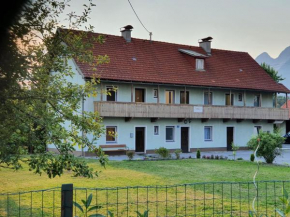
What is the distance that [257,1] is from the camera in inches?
410

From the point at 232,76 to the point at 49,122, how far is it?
1352 inches

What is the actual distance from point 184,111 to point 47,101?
93.8 ft

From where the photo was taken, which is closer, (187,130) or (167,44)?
(187,130)

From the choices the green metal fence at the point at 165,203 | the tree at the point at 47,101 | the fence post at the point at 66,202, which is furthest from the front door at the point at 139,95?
the fence post at the point at 66,202

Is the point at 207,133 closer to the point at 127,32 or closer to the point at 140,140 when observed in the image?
the point at 140,140

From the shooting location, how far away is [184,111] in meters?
34.0

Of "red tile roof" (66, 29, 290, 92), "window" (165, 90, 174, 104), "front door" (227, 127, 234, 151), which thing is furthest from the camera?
"front door" (227, 127, 234, 151)

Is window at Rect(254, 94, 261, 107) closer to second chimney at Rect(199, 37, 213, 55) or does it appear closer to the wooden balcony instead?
the wooden balcony

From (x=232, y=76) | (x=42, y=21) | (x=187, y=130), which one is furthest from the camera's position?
(x=232, y=76)

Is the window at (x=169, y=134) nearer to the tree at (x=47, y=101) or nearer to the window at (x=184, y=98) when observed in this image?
the window at (x=184, y=98)

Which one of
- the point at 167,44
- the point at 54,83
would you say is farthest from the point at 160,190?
the point at 167,44

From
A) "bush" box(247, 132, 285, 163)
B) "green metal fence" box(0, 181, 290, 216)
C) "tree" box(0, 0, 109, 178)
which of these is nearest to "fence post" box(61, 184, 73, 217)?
"tree" box(0, 0, 109, 178)

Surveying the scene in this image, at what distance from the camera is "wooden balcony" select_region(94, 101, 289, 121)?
98.0 ft

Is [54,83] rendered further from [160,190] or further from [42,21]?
[160,190]
